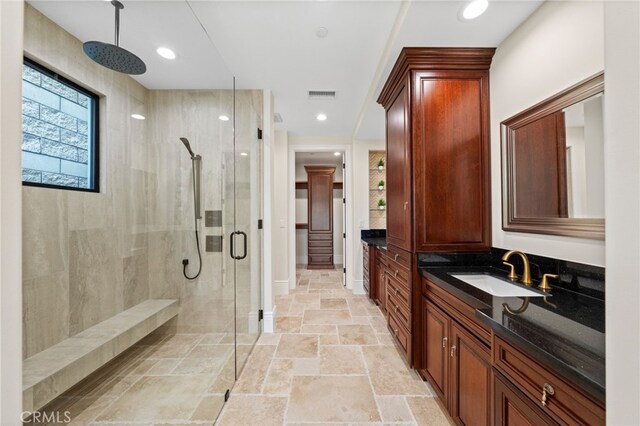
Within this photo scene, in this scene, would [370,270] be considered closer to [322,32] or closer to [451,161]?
[451,161]

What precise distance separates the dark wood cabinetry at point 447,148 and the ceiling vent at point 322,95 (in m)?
1.04

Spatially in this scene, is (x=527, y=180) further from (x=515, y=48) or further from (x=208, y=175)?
(x=208, y=175)

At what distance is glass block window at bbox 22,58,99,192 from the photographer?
1028 millimetres

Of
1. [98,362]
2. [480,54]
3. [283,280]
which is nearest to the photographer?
[98,362]

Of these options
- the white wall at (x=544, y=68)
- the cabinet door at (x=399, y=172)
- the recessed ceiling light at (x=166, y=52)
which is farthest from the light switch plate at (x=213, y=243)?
the white wall at (x=544, y=68)

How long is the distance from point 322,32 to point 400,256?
1.94m

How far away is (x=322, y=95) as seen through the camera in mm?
2855

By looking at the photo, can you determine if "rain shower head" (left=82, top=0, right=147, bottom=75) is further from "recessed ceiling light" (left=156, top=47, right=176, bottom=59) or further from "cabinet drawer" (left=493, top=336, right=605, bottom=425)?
"cabinet drawer" (left=493, top=336, right=605, bottom=425)

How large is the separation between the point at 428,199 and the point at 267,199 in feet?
5.69

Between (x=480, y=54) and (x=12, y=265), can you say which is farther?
(x=480, y=54)

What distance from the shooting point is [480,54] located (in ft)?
6.20

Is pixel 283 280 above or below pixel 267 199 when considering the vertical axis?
below

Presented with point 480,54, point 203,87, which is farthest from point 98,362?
point 480,54
